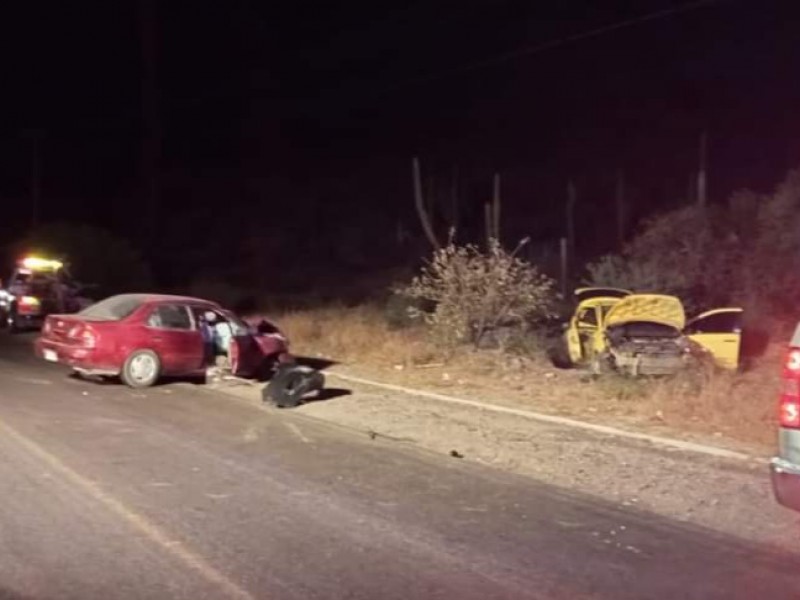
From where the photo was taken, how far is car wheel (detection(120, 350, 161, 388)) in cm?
1830

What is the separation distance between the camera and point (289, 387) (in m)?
16.5

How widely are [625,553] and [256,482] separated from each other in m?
3.60

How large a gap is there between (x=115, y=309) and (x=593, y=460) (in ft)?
32.0

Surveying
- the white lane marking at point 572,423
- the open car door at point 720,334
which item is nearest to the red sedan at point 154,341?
the white lane marking at point 572,423

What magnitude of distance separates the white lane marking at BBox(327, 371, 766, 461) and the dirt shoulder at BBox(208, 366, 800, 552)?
0.16 metres

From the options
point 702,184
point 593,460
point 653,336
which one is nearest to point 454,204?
point 702,184

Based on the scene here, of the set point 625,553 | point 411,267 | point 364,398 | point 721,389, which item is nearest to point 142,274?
point 411,267

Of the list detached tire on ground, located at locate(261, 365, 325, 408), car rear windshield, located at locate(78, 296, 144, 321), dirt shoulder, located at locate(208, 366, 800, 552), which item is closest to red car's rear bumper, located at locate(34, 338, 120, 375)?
car rear windshield, located at locate(78, 296, 144, 321)

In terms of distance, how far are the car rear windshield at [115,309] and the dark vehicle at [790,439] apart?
44.2 feet

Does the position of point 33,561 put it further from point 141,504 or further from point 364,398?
point 364,398

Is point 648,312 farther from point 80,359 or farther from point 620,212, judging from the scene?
point 620,212

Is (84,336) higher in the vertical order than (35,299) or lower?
lower

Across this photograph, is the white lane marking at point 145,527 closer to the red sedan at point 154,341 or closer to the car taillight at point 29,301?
the red sedan at point 154,341

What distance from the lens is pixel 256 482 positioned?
34.1 feet
